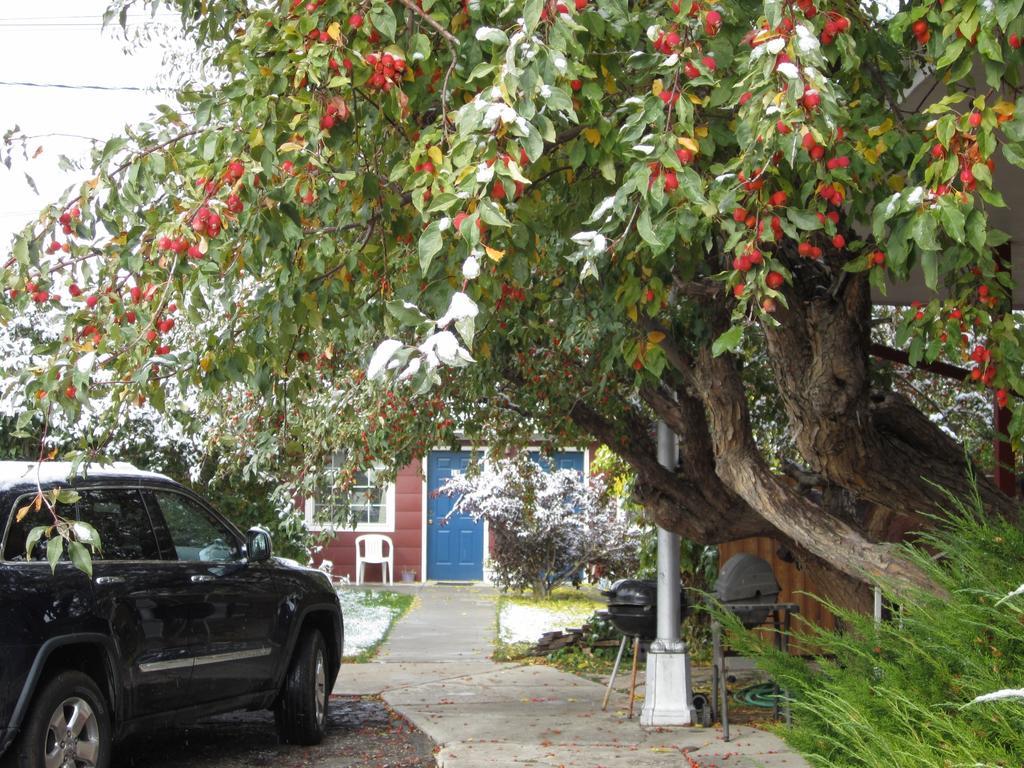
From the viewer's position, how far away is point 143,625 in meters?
6.64

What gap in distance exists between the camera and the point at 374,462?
10273mm

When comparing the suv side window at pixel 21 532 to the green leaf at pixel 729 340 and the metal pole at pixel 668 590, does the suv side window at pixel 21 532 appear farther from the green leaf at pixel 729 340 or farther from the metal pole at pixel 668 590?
the metal pole at pixel 668 590

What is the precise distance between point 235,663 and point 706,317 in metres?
3.54

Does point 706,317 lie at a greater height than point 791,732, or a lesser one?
greater

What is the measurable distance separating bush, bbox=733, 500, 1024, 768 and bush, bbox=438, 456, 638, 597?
1396 centimetres

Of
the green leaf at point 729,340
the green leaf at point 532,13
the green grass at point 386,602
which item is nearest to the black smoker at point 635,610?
the green grass at point 386,602

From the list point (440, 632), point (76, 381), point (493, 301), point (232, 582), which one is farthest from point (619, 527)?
point (76, 381)

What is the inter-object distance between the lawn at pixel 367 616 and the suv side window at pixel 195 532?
5.28 meters

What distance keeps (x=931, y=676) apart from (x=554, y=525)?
1508cm

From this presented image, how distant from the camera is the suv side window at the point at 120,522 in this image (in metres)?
6.71

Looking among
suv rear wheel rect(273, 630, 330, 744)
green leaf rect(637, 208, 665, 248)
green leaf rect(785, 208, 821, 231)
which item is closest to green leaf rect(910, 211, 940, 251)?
green leaf rect(785, 208, 821, 231)

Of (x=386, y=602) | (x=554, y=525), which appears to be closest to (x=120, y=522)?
(x=554, y=525)

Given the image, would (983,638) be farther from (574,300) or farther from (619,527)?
(619,527)

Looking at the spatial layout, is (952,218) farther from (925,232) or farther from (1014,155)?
(1014,155)
